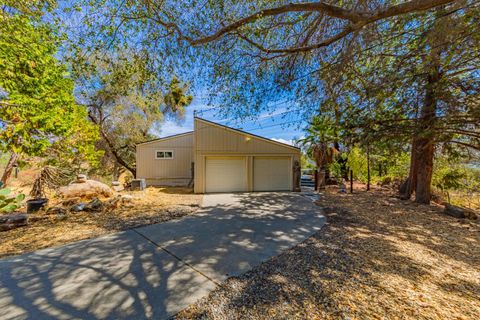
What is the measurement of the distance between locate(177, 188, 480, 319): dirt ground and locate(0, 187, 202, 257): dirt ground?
11.4 ft

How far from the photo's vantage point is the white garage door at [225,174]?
984 centimetres

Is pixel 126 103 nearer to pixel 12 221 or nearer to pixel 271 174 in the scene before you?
pixel 12 221

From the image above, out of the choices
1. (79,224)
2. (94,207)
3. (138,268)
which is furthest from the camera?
(94,207)

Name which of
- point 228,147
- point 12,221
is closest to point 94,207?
point 12,221

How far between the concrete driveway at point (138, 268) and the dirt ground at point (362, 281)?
326 mm

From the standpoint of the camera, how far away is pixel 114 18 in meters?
4.02

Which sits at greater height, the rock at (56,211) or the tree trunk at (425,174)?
the tree trunk at (425,174)

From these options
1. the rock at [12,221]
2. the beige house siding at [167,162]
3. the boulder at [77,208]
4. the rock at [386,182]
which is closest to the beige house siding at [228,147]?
the beige house siding at [167,162]

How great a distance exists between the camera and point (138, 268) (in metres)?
2.70

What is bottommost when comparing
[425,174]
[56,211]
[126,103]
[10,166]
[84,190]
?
[56,211]

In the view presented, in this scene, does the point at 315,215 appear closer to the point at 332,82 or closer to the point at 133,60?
the point at 332,82

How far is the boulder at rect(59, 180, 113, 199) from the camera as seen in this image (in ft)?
22.4

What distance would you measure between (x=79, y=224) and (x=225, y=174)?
6.31m

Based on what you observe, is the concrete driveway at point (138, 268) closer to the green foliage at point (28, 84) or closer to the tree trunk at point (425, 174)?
the green foliage at point (28, 84)
